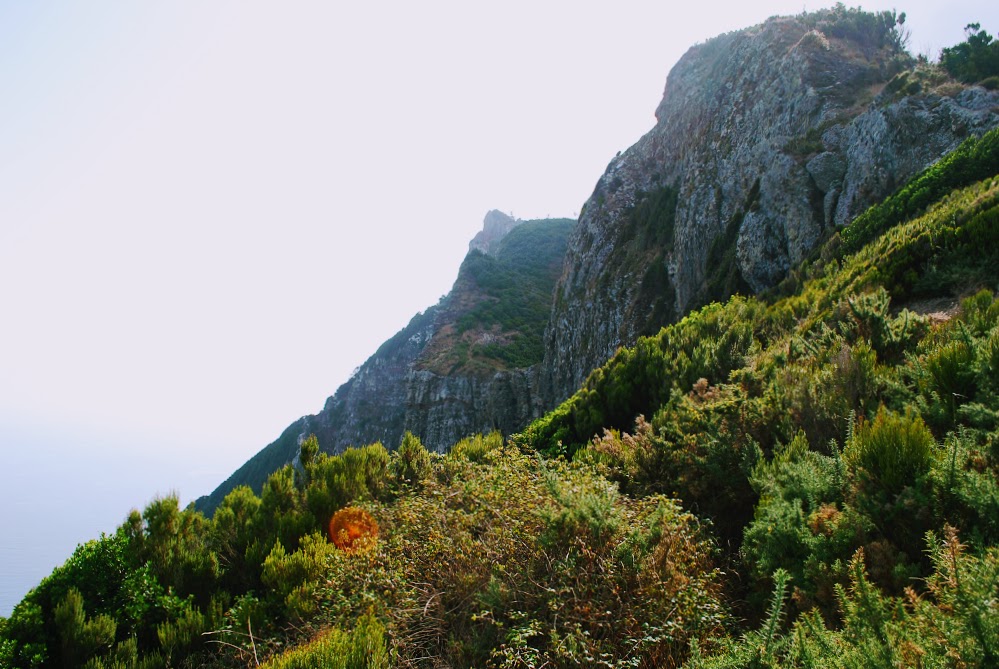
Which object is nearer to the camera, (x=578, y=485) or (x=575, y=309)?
(x=578, y=485)

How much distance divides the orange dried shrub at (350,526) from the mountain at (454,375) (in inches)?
1065

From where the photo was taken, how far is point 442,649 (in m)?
3.60

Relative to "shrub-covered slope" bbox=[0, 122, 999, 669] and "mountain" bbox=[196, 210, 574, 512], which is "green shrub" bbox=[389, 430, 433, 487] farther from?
"mountain" bbox=[196, 210, 574, 512]

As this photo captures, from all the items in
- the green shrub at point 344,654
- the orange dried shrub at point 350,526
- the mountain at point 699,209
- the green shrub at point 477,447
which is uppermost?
the mountain at point 699,209

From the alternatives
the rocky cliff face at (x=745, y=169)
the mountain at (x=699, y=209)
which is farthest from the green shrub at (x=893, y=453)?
the rocky cliff face at (x=745, y=169)

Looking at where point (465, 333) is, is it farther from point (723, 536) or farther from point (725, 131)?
point (723, 536)

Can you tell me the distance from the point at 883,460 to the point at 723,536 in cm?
165

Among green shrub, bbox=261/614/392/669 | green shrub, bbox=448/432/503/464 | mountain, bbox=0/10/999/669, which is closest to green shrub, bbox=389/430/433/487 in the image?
mountain, bbox=0/10/999/669

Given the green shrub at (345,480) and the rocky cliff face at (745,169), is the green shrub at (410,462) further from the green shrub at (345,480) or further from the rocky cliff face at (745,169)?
the rocky cliff face at (745,169)

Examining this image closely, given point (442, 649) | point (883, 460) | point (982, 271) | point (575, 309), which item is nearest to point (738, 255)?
point (982, 271)

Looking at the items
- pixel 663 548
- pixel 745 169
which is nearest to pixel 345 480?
pixel 663 548

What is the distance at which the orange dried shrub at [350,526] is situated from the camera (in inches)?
232

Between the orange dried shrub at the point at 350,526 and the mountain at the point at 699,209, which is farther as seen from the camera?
the mountain at the point at 699,209

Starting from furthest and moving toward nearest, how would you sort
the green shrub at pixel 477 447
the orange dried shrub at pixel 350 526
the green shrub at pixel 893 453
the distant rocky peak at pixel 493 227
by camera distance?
the distant rocky peak at pixel 493 227
the green shrub at pixel 477 447
the orange dried shrub at pixel 350 526
the green shrub at pixel 893 453
